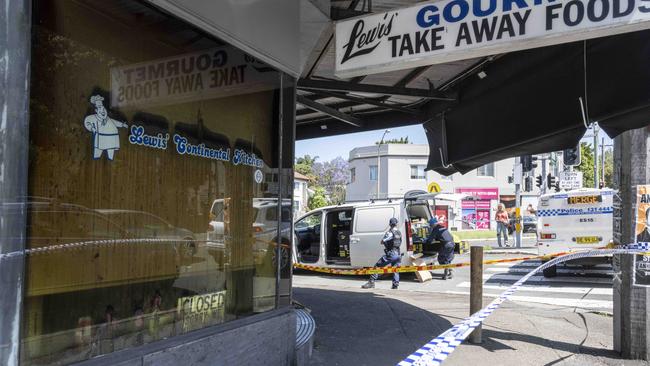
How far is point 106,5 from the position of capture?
3273mm

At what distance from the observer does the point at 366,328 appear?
6676 mm

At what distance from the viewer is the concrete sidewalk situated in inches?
214

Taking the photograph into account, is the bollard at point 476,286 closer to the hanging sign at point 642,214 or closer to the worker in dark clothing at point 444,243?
the hanging sign at point 642,214

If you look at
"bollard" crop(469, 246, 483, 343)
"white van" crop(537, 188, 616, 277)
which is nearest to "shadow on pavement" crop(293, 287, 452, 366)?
"bollard" crop(469, 246, 483, 343)

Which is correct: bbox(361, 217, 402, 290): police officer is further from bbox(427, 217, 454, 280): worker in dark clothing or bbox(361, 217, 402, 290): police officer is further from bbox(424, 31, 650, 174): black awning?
bbox(424, 31, 650, 174): black awning

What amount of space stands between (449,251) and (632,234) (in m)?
6.63

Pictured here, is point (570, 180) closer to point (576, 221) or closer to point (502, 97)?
point (576, 221)

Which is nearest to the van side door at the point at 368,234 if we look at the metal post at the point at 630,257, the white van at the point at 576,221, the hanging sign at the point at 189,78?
the white van at the point at 576,221

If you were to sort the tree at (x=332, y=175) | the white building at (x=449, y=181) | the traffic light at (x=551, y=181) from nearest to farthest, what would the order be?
the traffic light at (x=551, y=181) < the white building at (x=449, y=181) < the tree at (x=332, y=175)

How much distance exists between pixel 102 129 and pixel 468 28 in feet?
8.94

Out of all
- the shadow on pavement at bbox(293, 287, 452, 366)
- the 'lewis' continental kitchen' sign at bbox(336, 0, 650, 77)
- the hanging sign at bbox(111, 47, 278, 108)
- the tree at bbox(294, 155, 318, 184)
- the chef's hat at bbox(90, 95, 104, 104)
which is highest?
the tree at bbox(294, 155, 318, 184)

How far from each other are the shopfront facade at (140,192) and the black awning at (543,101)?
9.06ft

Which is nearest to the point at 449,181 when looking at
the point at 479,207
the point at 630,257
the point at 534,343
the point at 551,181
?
the point at 479,207

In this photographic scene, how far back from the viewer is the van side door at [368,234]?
12148 millimetres
